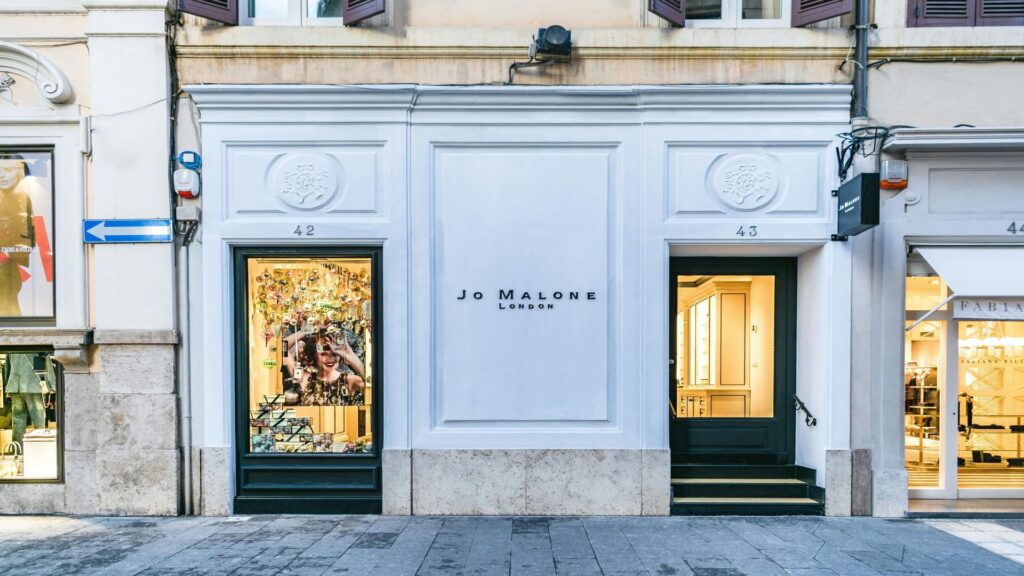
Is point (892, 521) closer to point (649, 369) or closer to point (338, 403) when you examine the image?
point (649, 369)

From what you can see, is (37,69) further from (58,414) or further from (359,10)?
(58,414)

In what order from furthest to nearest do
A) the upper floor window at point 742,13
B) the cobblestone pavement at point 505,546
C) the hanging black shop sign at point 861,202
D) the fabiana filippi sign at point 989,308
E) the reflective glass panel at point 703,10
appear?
the reflective glass panel at point 703,10
the upper floor window at point 742,13
the fabiana filippi sign at point 989,308
the hanging black shop sign at point 861,202
the cobblestone pavement at point 505,546

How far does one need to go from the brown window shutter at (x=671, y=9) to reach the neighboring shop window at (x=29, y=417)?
7.96 meters

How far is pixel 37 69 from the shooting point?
662 centimetres

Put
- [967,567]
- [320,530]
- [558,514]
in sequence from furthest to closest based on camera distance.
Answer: [558,514] → [320,530] → [967,567]

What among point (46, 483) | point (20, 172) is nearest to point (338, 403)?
point (46, 483)

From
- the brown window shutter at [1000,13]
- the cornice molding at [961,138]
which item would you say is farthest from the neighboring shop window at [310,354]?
the brown window shutter at [1000,13]

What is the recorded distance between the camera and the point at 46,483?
665 centimetres

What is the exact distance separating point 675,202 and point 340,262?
3974mm

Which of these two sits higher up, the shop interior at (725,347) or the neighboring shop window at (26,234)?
the neighboring shop window at (26,234)

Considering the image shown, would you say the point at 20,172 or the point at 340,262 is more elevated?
the point at 20,172

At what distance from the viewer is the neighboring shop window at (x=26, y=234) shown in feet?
22.0

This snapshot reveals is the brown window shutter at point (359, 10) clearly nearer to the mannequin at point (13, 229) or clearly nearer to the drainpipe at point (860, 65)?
the mannequin at point (13, 229)

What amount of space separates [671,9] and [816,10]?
1.65 metres
